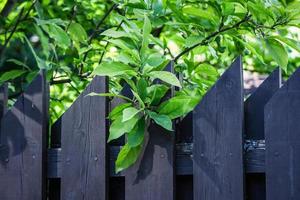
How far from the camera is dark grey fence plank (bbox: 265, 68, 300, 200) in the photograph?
1812 millimetres

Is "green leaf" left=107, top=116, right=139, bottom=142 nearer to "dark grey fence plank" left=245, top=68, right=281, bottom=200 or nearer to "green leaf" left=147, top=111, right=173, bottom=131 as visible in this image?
"green leaf" left=147, top=111, right=173, bottom=131

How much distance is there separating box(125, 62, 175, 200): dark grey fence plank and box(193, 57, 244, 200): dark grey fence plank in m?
0.09

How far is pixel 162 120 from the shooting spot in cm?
190

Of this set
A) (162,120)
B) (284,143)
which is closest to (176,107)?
(162,120)

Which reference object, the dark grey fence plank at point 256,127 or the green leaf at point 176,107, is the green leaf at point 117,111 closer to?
the green leaf at point 176,107

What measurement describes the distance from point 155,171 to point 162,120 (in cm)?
21

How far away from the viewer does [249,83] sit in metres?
4.27

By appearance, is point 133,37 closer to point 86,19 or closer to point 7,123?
point 7,123

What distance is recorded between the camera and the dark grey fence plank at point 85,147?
2.06 metres

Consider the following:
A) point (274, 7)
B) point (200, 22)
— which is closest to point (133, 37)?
point (200, 22)

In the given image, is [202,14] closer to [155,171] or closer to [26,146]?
[155,171]

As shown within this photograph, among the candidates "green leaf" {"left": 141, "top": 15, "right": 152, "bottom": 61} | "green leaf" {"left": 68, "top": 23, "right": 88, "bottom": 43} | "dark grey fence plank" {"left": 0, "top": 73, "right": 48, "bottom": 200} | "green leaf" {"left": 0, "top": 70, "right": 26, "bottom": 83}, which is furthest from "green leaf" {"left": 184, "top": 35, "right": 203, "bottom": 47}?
"green leaf" {"left": 0, "top": 70, "right": 26, "bottom": 83}

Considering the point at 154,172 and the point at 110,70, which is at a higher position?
the point at 110,70

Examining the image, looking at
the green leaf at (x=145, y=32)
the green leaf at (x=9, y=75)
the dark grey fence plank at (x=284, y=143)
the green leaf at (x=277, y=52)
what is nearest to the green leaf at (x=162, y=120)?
the green leaf at (x=145, y=32)
